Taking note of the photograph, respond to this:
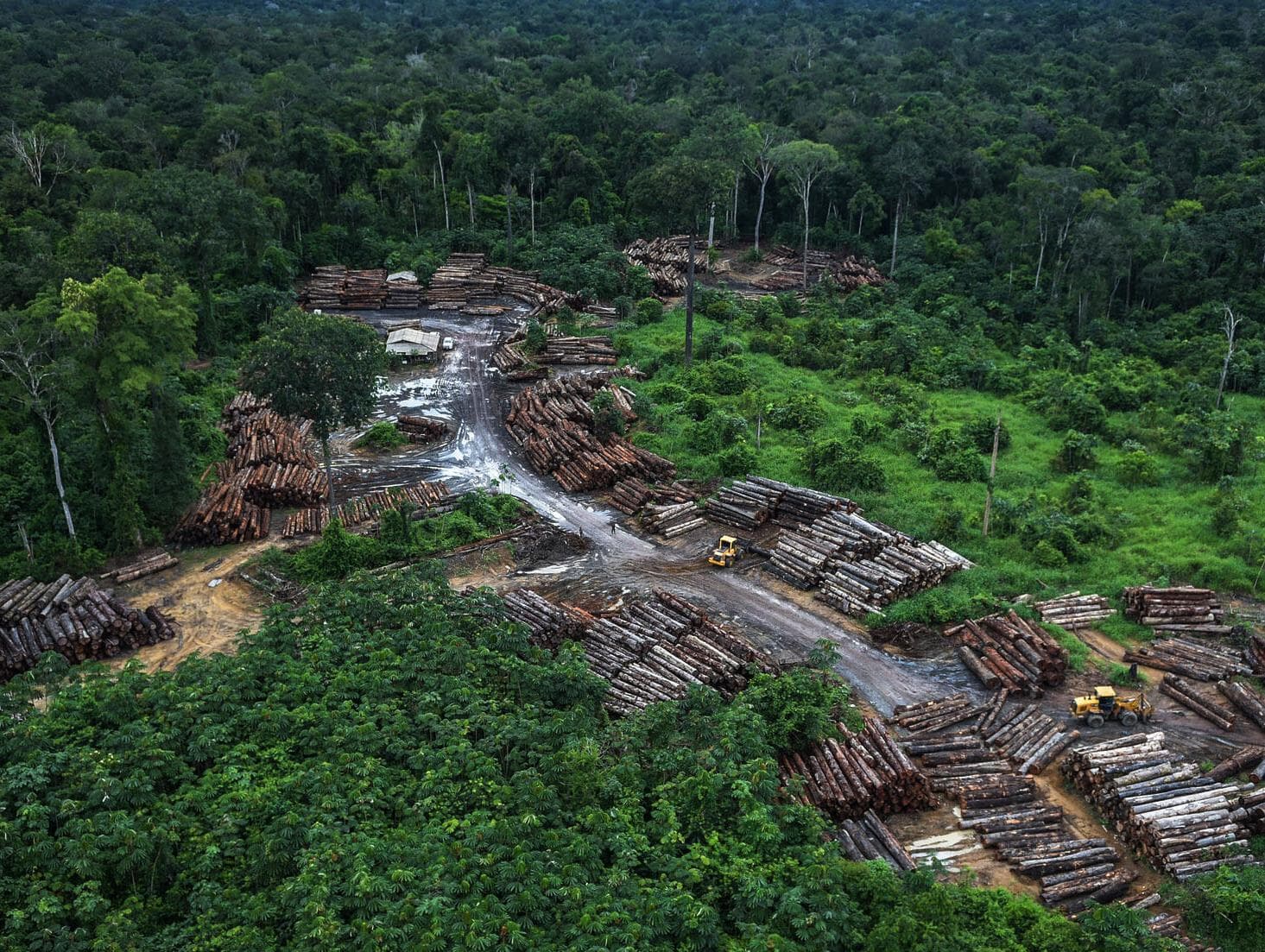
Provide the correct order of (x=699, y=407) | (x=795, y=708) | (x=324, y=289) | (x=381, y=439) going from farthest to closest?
(x=324, y=289) < (x=699, y=407) < (x=381, y=439) < (x=795, y=708)

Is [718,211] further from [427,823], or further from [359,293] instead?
[427,823]

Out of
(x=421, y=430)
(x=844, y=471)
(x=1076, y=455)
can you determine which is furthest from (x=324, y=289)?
(x=1076, y=455)

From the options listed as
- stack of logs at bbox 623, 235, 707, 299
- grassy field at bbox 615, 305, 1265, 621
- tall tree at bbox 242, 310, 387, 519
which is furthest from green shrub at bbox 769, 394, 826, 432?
stack of logs at bbox 623, 235, 707, 299

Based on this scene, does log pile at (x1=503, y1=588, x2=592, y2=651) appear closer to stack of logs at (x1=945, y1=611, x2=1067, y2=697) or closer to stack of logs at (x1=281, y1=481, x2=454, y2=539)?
stack of logs at (x1=281, y1=481, x2=454, y2=539)

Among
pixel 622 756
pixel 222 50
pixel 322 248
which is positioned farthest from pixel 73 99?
pixel 622 756

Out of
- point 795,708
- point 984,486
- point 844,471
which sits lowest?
point 795,708

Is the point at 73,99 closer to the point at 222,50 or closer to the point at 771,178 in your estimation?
the point at 222,50

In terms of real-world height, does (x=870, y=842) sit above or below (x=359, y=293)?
below
